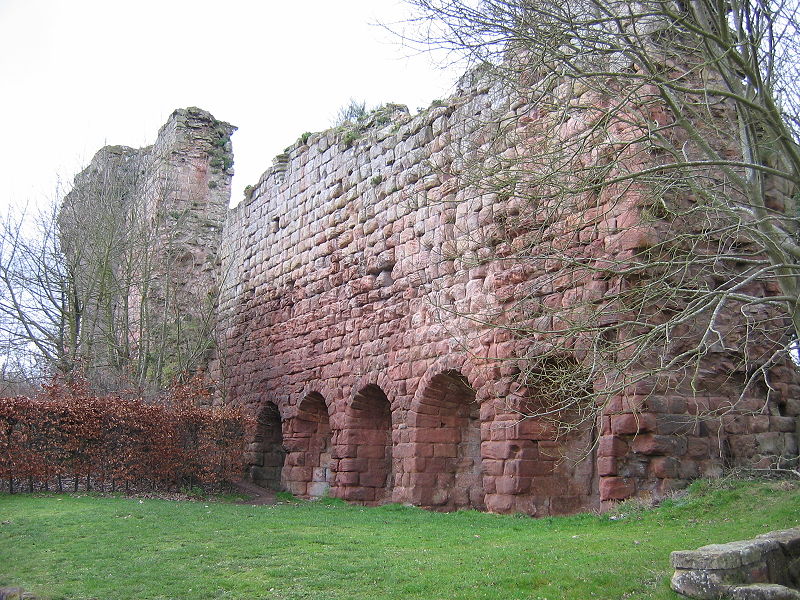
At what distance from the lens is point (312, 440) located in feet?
46.3

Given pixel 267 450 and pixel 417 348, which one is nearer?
pixel 417 348

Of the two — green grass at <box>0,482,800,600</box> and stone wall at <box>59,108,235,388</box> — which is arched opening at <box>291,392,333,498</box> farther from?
green grass at <box>0,482,800,600</box>

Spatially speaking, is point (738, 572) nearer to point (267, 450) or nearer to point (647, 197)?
point (647, 197)

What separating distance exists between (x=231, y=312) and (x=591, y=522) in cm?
1153

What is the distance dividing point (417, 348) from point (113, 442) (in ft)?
15.2

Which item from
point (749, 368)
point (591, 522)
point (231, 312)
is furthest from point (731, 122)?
point (231, 312)

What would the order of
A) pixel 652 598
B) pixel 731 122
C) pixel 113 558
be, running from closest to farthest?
pixel 652 598 → pixel 113 558 → pixel 731 122

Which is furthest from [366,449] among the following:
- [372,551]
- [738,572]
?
[738,572]

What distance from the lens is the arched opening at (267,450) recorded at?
610 inches

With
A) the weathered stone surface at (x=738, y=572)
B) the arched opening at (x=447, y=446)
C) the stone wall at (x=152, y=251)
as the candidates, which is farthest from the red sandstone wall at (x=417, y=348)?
the weathered stone surface at (x=738, y=572)

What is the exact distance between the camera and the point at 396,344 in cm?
1143

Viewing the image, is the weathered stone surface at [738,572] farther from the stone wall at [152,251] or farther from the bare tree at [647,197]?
the stone wall at [152,251]

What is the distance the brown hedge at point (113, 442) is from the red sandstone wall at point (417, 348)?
74.6 inches

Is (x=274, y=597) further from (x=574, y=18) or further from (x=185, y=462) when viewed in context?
(x=185, y=462)
